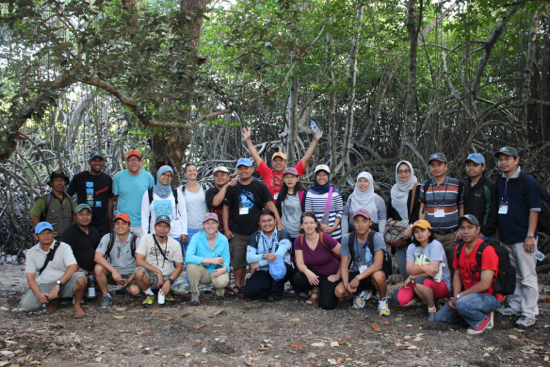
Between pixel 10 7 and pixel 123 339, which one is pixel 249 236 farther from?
pixel 10 7

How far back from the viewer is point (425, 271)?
12.4 feet

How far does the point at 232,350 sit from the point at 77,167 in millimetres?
5592

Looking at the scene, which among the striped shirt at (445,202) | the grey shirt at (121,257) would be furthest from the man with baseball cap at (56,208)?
the striped shirt at (445,202)

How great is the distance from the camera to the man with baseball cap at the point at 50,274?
3.91m

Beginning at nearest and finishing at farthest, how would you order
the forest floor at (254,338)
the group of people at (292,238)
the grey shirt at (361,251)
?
the forest floor at (254,338) < the group of people at (292,238) < the grey shirt at (361,251)

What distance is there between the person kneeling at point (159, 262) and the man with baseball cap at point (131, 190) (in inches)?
14.8

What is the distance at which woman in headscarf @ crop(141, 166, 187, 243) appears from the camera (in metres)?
4.52

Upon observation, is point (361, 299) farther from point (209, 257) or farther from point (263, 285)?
point (209, 257)

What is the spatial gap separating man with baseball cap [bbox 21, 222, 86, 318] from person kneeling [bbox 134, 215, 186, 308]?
0.53m

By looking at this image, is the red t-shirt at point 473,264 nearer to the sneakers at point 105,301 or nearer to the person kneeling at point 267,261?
the person kneeling at point 267,261

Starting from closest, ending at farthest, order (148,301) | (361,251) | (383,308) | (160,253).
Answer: (383,308)
(361,251)
(148,301)
(160,253)

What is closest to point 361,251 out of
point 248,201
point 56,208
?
point 248,201

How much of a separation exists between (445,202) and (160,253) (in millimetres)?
2689

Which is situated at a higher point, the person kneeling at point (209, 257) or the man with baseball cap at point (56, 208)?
the man with baseball cap at point (56, 208)
